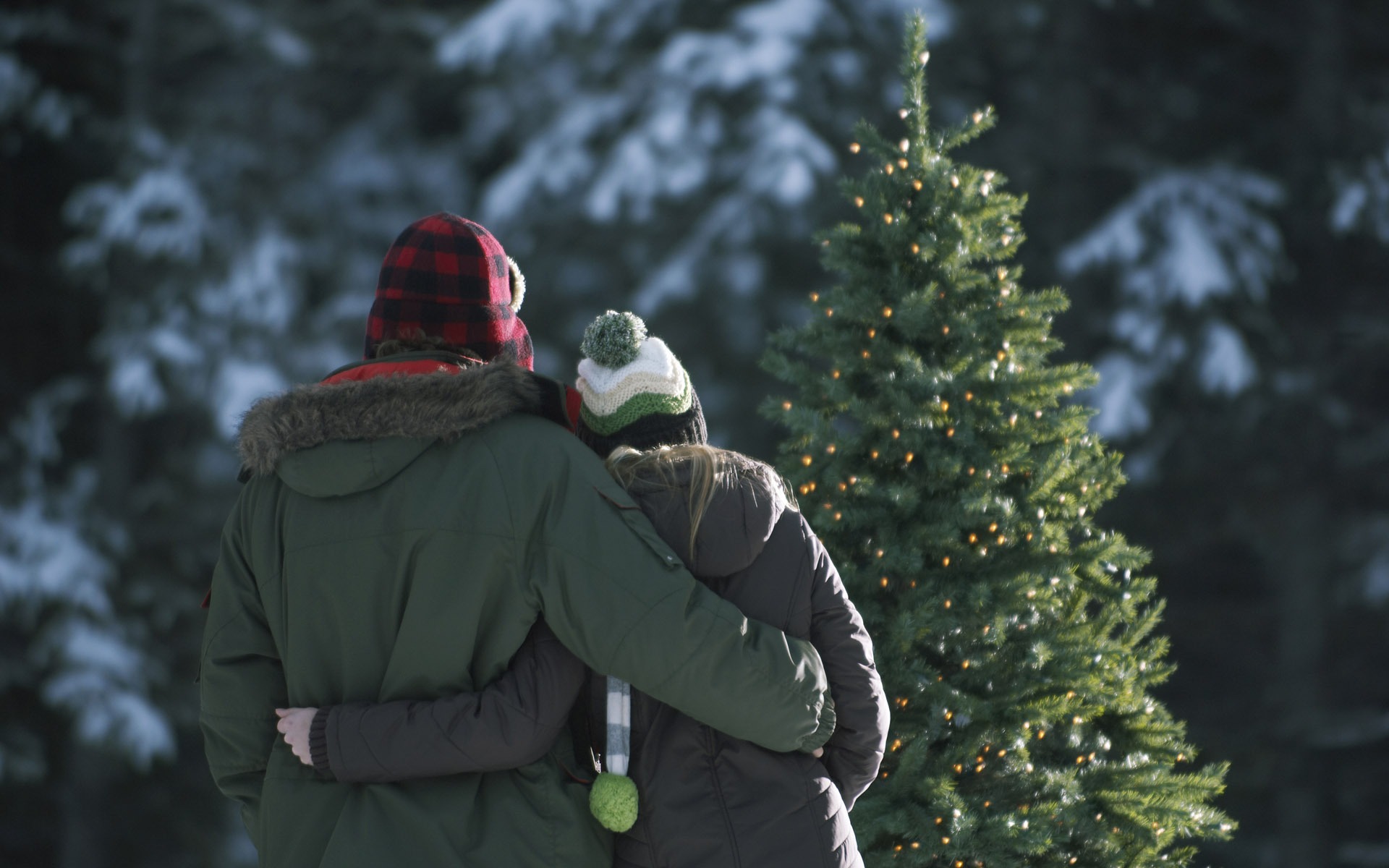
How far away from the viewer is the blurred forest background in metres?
9.91

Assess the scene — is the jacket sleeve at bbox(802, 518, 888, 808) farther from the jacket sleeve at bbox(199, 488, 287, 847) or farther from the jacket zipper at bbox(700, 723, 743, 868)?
the jacket sleeve at bbox(199, 488, 287, 847)

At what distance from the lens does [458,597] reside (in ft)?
6.75

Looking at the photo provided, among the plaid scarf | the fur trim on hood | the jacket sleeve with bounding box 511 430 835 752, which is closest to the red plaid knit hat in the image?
the fur trim on hood

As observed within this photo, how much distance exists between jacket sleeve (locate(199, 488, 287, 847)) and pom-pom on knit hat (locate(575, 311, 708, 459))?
2.05 feet

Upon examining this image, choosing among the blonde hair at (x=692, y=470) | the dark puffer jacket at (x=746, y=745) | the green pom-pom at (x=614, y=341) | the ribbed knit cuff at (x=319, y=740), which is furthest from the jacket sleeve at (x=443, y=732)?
the green pom-pom at (x=614, y=341)

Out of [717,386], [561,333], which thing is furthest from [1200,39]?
[561,333]

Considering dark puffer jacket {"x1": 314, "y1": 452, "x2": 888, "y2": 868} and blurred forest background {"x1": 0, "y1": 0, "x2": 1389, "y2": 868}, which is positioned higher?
blurred forest background {"x1": 0, "y1": 0, "x2": 1389, "y2": 868}

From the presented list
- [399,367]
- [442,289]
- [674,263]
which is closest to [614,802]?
[399,367]

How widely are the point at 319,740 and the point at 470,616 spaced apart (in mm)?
305

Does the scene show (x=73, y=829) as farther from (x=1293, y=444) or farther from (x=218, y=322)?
(x=1293, y=444)

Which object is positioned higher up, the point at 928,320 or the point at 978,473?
the point at 928,320

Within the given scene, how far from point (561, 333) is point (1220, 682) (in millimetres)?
6273

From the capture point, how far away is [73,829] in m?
11.5

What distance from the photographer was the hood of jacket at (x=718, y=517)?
2.17 meters
